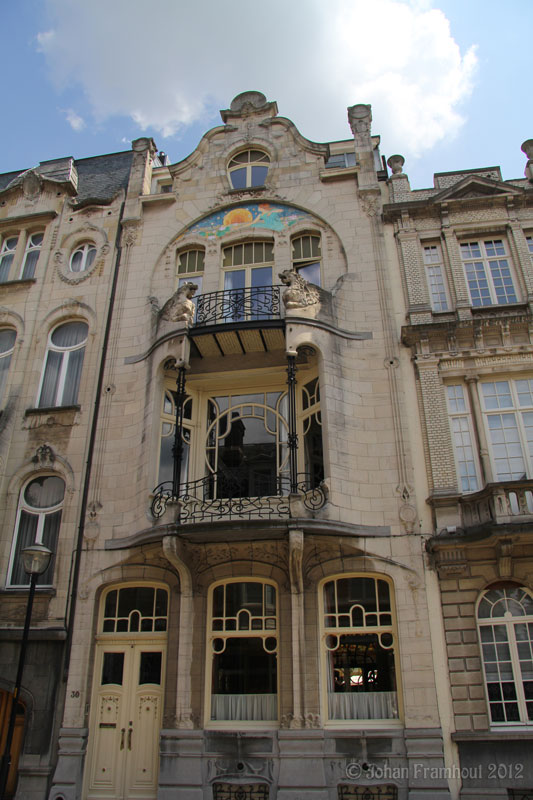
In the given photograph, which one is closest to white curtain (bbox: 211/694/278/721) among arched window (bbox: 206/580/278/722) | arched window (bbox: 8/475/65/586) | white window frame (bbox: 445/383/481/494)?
arched window (bbox: 206/580/278/722)

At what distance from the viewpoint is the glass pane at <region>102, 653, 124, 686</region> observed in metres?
12.3

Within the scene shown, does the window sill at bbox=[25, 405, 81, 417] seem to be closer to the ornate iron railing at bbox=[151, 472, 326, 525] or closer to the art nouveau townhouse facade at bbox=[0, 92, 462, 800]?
the art nouveau townhouse facade at bbox=[0, 92, 462, 800]

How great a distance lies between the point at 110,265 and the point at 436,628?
492 inches

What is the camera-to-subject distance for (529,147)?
15703 millimetres

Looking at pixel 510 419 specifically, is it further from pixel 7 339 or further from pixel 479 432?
pixel 7 339

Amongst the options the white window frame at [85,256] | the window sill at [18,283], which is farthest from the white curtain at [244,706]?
the window sill at [18,283]

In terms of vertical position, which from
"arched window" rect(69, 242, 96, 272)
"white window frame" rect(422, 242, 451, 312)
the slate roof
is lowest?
"white window frame" rect(422, 242, 451, 312)

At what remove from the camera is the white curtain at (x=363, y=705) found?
35.8ft

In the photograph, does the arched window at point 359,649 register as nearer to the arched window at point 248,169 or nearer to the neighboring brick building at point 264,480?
the neighboring brick building at point 264,480

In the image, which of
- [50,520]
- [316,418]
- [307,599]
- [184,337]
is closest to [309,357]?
[316,418]

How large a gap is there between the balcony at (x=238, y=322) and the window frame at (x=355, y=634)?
18.2 ft

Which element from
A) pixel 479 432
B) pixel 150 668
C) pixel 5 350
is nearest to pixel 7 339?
pixel 5 350

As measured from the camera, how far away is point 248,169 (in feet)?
57.1

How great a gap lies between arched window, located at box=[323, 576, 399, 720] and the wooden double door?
351cm
